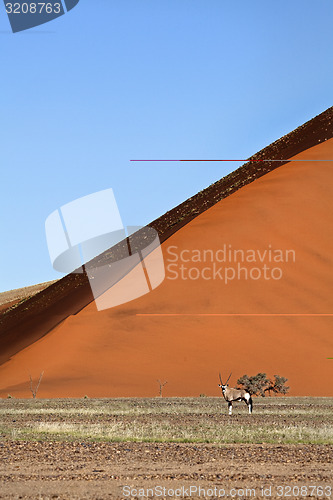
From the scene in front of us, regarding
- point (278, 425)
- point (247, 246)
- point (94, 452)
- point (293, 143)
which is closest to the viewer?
point (94, 452)

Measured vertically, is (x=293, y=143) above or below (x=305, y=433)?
above

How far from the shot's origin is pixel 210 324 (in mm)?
38250

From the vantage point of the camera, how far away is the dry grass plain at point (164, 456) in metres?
8.89

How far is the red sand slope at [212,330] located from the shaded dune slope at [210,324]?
0.17ft

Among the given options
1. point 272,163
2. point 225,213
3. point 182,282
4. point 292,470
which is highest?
point 272,163

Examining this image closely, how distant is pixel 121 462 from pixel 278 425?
755 centimetres

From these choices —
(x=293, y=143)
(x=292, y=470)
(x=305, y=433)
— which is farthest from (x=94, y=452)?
(x=293, y=143)

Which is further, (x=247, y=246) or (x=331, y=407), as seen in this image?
(x=247, y=246)

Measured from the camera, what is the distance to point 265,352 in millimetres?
36344

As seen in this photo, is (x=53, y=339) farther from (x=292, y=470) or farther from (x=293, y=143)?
(x=293, y=143)

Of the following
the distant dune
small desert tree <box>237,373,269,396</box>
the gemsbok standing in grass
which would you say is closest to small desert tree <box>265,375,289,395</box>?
small desert tree <box>237,373,269,396</box>

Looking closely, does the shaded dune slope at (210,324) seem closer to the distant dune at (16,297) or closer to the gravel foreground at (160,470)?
the gravel foreground at (160,470)

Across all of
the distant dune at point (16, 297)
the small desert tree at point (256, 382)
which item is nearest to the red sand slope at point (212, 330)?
the small desert tree at point (256, 382)

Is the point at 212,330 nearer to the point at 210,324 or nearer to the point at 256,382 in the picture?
the point at 210,324
